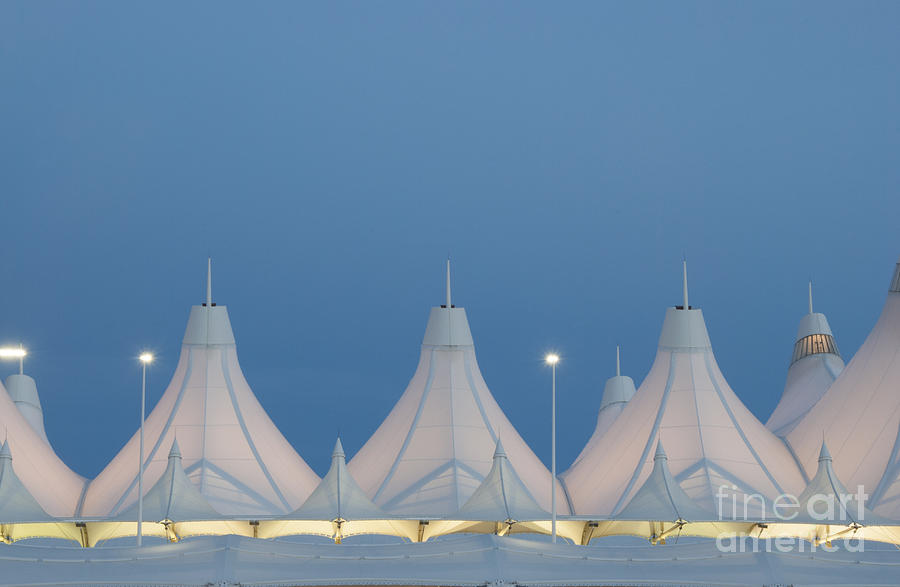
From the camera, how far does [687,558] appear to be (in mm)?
22234

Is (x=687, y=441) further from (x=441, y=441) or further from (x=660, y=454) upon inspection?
(x=441, y=441)

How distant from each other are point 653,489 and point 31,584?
61.9 ft

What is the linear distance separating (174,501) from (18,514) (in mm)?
3627

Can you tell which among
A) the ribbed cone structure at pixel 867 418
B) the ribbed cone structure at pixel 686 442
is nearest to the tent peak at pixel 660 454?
the ribbed cone structure at pixel 686 442

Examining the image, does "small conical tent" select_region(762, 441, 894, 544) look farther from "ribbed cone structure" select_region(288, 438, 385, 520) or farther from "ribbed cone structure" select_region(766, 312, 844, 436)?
"ribbed cone structure" select_region(288, 438, 385, 520)

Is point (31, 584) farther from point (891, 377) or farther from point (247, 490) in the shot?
point (891, 377)

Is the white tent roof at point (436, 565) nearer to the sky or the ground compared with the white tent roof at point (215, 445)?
nearer to the ground

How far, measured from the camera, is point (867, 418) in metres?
40.1

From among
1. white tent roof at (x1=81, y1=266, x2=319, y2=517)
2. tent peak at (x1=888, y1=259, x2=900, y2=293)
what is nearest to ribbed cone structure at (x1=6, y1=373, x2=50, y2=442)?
white tent roof at (x1=81, y1=266, x2=319, y2=517)

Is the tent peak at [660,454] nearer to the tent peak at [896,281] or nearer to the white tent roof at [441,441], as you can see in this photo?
the white tent roof at [441,441]

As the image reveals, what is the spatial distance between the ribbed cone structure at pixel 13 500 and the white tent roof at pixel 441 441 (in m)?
8.69

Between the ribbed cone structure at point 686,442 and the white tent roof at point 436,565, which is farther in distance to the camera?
the ribbed cone structure at point 686,442

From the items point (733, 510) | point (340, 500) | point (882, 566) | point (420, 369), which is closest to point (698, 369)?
point (733, 510)

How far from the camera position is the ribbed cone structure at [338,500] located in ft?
117
